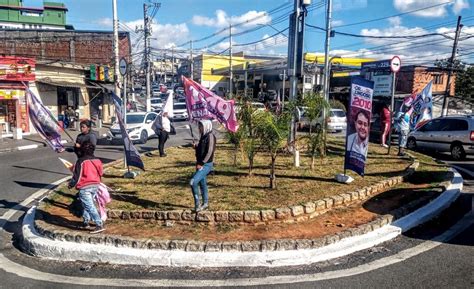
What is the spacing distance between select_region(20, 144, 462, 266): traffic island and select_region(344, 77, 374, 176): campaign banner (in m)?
0.62

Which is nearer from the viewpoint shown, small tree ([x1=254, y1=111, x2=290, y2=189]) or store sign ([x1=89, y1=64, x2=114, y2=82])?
small tree ([x1=254, y1=111, x2=290, y2=189])

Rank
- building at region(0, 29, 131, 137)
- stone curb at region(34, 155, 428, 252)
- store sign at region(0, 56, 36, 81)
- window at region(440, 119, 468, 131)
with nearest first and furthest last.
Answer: stone curb at region(34, 155, 428, 252), window at region(440, 119, 468, 131), store sign at region(0, 56, 36, 81), building at region(0, 29, 131, 137)

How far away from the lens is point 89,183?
6.21 meters

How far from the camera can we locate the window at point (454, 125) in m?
15.2

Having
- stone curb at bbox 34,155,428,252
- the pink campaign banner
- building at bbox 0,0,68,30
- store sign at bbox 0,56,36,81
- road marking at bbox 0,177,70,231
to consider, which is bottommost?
road marking at bbox 0,177,70,231

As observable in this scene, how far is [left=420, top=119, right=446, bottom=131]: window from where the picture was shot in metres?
16.5

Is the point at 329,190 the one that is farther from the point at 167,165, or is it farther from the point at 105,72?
the point at 105,72

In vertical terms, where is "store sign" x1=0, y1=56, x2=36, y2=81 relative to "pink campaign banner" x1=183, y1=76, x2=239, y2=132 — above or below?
above

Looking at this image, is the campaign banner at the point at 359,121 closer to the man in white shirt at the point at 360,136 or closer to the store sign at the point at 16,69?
the man in white shirt at the point at 360,136

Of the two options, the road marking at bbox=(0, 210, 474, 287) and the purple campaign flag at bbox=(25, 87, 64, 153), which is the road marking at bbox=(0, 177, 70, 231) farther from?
the road marking at bbox=(0, 210, 474, 287)

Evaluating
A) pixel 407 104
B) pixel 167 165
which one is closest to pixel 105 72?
pixel 167 165

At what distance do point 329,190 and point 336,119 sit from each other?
18.1 metres

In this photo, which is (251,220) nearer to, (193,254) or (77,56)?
(193,254)

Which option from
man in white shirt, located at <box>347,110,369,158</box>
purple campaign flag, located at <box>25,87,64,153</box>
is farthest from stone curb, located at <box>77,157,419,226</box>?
purple campaign flag, located at <box>25,87,64,153</box>
